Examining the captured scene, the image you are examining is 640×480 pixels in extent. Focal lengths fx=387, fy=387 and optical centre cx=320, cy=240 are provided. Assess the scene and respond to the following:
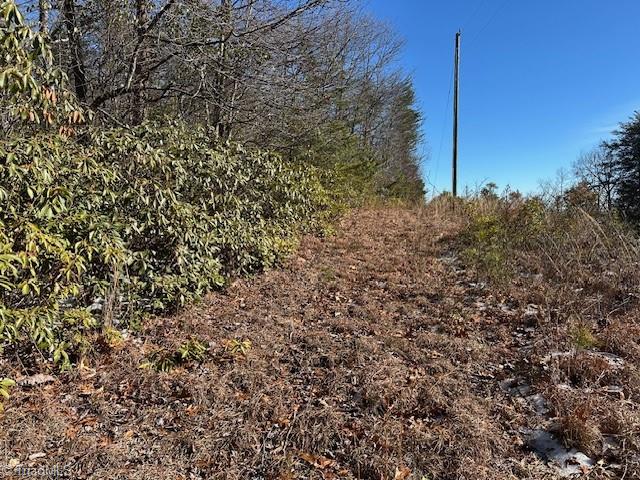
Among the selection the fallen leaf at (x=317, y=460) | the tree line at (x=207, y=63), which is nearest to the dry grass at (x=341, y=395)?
the fallen leaf at (x=317, y=460)

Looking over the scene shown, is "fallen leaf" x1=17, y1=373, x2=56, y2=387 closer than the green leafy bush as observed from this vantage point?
No

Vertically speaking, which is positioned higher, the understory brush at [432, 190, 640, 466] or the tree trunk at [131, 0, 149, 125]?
the tree trunk at [131, 0, 149, 125]

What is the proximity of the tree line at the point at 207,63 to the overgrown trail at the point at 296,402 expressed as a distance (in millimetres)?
2660

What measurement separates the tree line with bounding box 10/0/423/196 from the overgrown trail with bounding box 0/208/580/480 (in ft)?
8.73

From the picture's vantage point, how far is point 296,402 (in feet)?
7.98

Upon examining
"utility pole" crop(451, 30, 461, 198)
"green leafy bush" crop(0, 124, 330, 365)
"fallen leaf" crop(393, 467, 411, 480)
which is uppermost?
"utility pole" crop(451, 30, 461, 198)

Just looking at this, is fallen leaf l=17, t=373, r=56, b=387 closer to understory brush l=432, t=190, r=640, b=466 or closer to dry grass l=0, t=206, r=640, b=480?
dry grass l=0, t=206, r=640, b=480

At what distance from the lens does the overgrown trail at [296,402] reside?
1.94 m

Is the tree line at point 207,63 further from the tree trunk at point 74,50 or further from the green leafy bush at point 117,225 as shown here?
Answer: the green leafy bush at point 117,225

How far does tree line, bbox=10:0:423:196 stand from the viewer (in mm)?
4602

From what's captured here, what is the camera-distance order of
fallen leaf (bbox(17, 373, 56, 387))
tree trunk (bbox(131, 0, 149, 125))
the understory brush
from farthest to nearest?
tree trunk (bbox(131, 0, 149, 125)) → fallen leaf (bbox(17, 373, 56, 387)) → the understory brush

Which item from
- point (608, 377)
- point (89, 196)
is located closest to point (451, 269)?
point (608, 377)

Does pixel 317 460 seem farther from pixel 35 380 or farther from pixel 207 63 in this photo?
pixel 207 63

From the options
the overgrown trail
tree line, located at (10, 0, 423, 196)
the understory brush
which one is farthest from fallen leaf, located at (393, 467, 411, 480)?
tree line, located at (10, 0, 423, 196)
